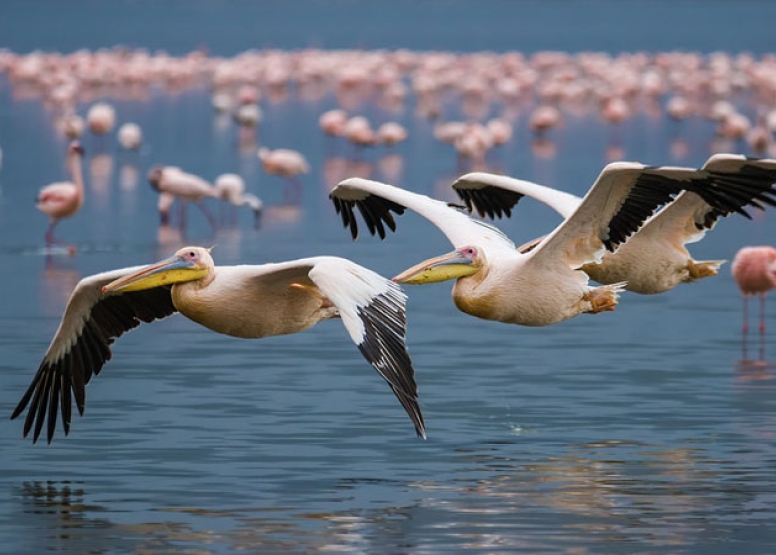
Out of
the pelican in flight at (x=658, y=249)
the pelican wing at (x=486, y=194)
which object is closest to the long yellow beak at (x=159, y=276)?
the pelican in flight at (x=658, y=249)

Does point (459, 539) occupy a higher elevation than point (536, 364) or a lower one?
lower

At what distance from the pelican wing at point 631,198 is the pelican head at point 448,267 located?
42 cm

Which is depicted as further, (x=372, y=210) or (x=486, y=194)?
(x=486, y=194)

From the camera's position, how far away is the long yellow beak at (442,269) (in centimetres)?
1280

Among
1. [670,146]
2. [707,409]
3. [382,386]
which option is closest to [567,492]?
[707,409]

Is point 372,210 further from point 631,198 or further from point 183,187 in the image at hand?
point 183,187

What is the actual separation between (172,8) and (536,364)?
155 meters

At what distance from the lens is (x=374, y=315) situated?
11.3 m

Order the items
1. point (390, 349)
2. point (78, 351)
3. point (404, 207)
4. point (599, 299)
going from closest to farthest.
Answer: point (390, 349) → point (78, 351) → point (599, 299) → point (404, 207)

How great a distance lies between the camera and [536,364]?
17.0 metres

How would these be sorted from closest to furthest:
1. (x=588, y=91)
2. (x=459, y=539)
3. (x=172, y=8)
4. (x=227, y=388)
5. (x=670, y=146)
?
(x=459, y=539)
(x=227, y=388)
(x=670, y=146)
(x=588, y=91)
(x=172, y=8)

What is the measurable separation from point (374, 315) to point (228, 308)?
4.32 ft

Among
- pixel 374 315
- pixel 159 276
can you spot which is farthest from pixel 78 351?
pixel 374 315

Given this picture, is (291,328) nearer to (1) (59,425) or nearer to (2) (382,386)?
(1) (59,425)
